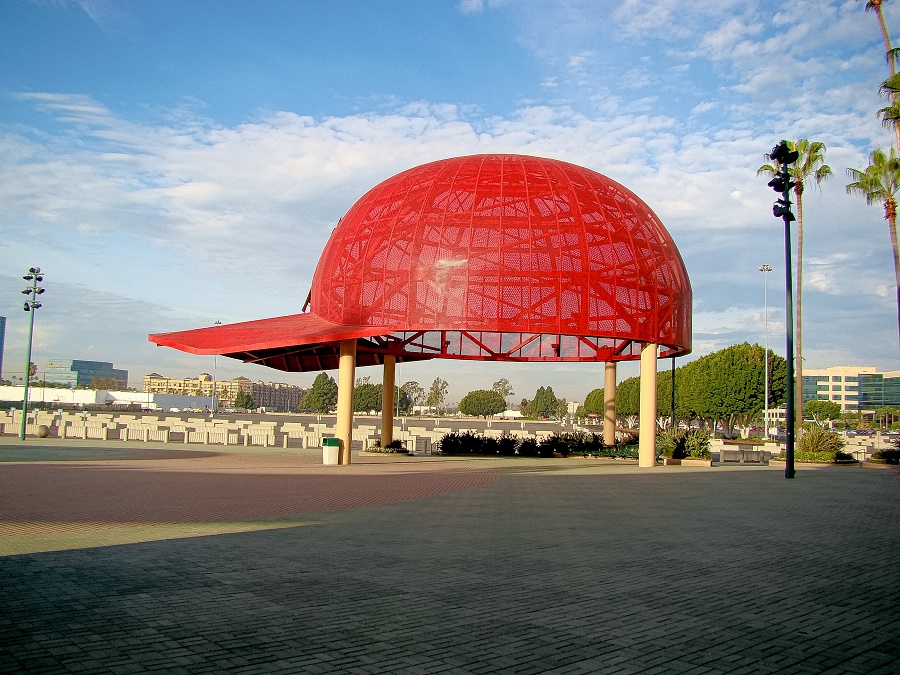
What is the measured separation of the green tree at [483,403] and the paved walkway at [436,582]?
15438cm

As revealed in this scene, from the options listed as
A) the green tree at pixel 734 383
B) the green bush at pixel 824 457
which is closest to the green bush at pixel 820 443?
the green bush at pixel 824 457

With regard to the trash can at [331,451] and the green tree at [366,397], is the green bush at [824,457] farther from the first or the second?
the green tree at [366,397]

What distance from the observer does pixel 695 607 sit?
7098mm

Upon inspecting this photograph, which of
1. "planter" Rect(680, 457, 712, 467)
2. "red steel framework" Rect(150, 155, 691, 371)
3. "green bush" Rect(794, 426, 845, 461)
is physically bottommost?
"planter" Rect(680, 457, 712, 467)

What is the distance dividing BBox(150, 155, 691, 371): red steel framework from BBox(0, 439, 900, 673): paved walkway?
10415mm

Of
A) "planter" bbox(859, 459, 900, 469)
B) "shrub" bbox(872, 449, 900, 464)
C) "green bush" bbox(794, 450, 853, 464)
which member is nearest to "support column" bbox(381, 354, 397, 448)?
"green bush" bbox(794, 450, 853, 464)

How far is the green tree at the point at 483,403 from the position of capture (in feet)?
561

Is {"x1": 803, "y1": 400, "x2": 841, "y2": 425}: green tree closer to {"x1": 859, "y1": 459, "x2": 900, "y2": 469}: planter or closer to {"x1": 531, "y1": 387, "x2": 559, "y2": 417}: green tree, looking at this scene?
{"x1": 531, "y1": 387, "x2": 559, "y2": 417}: green tree

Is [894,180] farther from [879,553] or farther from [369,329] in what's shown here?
[879,553]

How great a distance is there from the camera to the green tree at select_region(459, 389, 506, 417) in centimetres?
17093

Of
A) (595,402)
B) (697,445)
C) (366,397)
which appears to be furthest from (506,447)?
(366,397)

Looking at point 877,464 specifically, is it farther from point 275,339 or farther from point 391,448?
point 275,339

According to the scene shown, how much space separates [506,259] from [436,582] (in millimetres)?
19408

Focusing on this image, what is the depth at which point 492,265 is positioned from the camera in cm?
2634
